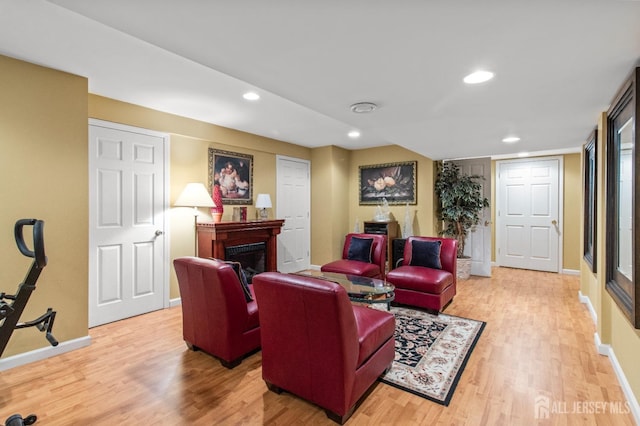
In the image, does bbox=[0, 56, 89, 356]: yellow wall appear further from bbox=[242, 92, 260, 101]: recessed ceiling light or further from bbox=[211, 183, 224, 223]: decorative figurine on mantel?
bbox=[211, 183, 224, 223]: decorative figurine on mantel

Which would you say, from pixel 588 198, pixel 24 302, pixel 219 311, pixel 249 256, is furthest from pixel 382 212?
pixel 24 302

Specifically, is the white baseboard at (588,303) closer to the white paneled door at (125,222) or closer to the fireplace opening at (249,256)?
the fireplace opening at (249,256)

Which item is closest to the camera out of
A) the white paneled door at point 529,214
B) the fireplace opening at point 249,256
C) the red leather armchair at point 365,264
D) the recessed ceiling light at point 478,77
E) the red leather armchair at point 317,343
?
the red leather armchair at point 317,343

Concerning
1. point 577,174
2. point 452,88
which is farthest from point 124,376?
point 577,174

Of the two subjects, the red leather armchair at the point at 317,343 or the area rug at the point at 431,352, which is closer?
the red leather armchair at the point at 317,343

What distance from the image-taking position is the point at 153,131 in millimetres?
3670

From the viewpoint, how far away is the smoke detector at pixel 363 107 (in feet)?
8.52

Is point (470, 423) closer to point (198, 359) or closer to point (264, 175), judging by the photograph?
point (198, 359)

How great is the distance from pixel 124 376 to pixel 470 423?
2348 millimetres

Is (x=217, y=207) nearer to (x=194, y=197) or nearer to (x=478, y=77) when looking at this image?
(x=194, y=197)

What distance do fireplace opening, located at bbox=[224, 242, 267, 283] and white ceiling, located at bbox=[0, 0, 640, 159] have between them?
6.27 feet

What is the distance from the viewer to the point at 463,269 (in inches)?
208

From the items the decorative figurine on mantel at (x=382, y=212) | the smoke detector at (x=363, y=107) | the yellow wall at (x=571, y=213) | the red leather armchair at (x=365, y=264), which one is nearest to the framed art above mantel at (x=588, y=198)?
the yellow wall at (x=571, y=213)

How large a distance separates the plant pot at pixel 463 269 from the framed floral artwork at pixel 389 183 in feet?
4.16
